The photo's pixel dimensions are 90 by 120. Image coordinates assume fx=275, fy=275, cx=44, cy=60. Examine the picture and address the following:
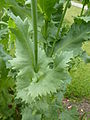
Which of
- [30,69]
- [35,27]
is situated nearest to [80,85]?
[30,69]

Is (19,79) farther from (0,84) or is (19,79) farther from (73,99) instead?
(73,99)

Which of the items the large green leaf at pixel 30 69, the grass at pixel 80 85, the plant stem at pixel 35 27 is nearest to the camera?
the plant stem at pixel 35 27

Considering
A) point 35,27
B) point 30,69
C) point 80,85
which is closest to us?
point 35,27

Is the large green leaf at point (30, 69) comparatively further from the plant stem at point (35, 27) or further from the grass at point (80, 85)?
the grass at point (80, 85)

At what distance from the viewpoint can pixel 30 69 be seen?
1545 mm

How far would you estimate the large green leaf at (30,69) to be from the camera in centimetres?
145

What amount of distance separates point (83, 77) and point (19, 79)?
108 inches

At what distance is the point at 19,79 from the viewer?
159 cm

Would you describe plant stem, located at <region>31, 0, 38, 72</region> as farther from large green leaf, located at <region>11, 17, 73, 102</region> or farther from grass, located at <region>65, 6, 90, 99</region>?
grass, located at <region>65, 6, 90, 99</region>

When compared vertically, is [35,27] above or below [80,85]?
above

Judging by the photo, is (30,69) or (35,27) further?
(30,69)

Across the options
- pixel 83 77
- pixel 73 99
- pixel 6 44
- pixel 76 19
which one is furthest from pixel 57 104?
pixel 83 77

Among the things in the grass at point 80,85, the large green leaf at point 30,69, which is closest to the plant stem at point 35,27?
the large green leaf at point 30,69

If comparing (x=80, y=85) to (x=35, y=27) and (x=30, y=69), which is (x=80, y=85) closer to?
(x=30, y=69)
